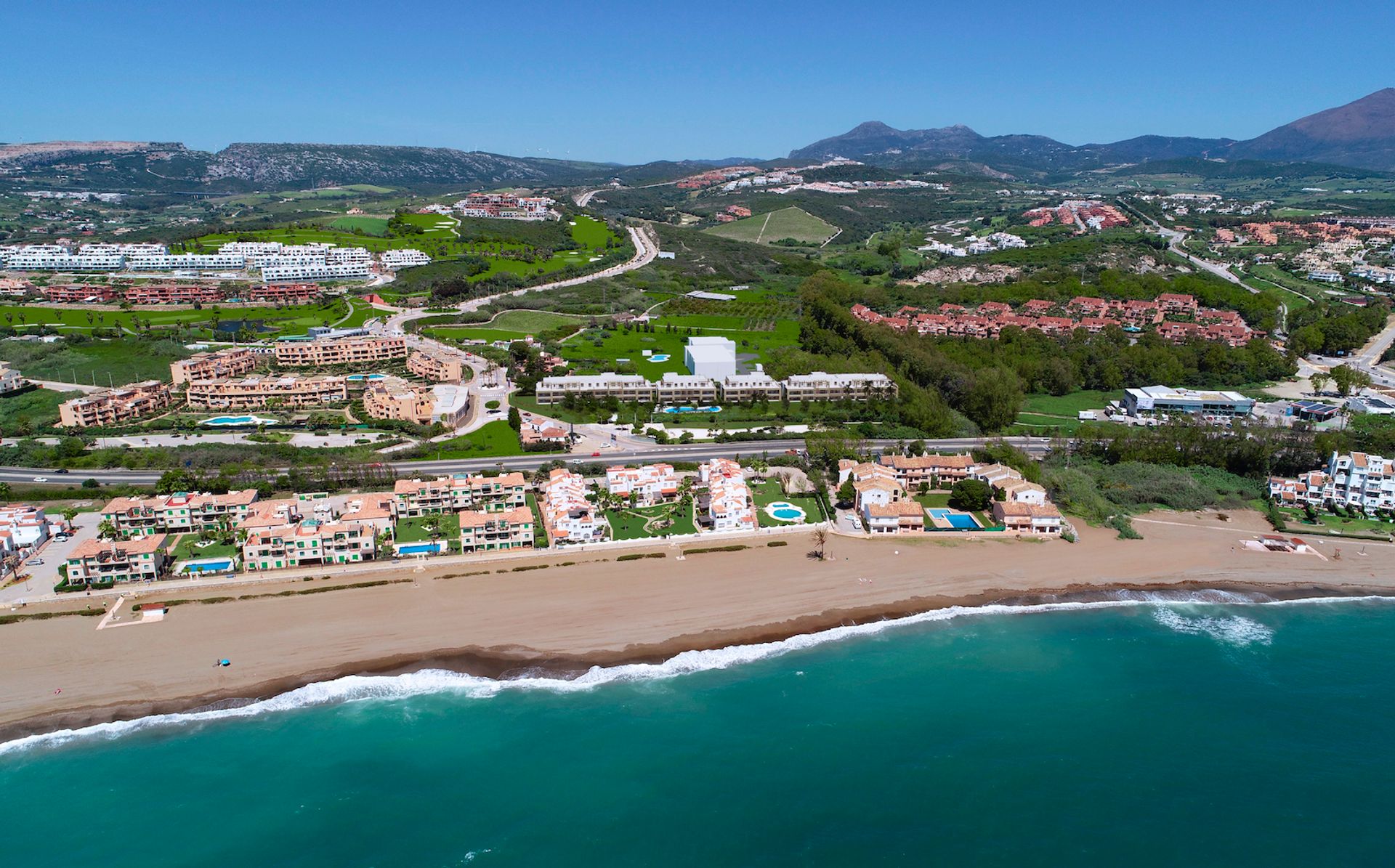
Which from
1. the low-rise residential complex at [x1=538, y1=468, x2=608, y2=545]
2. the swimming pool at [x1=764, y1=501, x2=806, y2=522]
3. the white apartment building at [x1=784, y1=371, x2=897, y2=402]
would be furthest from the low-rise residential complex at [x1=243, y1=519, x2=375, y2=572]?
the white apartment building at [x1=784, y1=371, x2=897, y2=402]

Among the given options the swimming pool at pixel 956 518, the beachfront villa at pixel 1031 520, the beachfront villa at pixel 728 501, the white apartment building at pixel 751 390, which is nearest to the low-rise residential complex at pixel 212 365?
the white apartment building at pixel 751 390

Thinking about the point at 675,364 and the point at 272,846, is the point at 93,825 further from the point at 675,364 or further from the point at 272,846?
the point at 675,364

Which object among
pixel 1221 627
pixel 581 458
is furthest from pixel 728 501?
pixel 1221 627

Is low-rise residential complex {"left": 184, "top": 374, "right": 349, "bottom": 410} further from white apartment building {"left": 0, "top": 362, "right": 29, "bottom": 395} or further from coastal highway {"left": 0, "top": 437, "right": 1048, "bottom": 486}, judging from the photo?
coastal highway {"left": 0, "top": 437, "right": 1048, "bottom": 486}

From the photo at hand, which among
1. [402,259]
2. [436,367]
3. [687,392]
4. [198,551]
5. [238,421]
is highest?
[402,259]

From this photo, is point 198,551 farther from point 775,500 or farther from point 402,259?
point 402,259

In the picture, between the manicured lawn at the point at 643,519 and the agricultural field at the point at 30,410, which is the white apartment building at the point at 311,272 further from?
the manicured lawn at the point at 643,519

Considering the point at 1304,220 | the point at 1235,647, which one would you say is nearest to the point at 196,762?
the point at 1235,647
